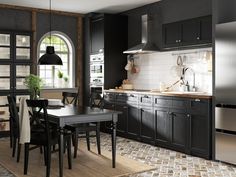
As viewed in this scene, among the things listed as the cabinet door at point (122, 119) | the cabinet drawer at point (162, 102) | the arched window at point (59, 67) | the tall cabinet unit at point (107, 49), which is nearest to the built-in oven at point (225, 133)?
the cabinet drawer at point (162, 102)

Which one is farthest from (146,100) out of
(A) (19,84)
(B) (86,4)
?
(A) (19,84)

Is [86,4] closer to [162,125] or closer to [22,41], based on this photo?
[22,41]

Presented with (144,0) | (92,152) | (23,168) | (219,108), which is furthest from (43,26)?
(219,108)

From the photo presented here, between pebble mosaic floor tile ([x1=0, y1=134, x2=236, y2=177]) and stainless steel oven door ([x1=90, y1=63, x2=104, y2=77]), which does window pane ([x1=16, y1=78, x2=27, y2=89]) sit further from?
pebble mosaic floor tile ([x1=0, y1=134, x2=236, y2=177])

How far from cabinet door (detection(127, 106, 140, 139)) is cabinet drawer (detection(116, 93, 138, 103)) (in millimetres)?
137

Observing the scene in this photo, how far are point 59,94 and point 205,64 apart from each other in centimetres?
346

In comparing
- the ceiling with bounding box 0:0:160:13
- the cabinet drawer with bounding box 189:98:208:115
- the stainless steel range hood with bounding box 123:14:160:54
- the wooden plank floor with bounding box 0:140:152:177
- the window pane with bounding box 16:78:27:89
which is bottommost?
the wooden plank floor with bounding box 0:140:152:177

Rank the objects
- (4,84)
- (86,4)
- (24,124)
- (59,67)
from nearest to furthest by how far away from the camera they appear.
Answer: (24,124) < (4,84) < (86,4) < (59,67)

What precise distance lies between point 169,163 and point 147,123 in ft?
4.55

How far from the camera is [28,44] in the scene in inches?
278

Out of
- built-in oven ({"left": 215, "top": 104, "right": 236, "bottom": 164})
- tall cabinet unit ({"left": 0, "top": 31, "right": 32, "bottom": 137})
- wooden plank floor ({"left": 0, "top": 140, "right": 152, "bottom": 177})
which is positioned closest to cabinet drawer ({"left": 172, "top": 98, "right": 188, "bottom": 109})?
built-in oven ({"left": 215, "top": 104, "right": 236, "bottom": 164})

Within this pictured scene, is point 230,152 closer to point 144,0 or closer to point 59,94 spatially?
point 144,0

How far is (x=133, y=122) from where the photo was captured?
6.40 metres

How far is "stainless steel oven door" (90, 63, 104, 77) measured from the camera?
24.3ft
